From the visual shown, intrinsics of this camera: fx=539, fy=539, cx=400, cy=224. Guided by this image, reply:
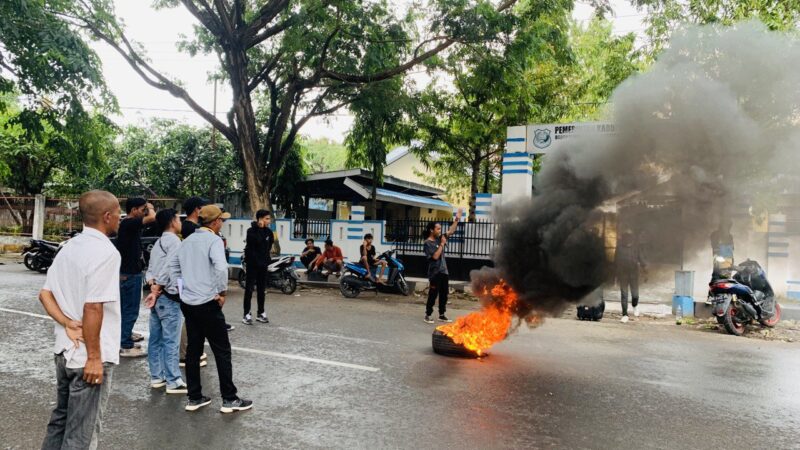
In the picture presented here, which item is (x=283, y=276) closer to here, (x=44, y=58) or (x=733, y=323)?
(x=44, y=58)

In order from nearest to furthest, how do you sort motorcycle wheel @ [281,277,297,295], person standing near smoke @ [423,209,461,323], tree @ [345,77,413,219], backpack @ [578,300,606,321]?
1. person standing near smoke @ [423,209,461,323]
2. backpack @ [578,300,606,321]
3. motorcycle wheel @ [281,277,297,295]
4. tree @ [345,77,413,219]

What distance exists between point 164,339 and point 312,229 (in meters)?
12.3

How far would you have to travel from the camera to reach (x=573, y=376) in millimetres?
5844

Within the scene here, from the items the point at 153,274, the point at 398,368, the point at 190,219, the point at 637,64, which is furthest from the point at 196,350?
the point at 637,64

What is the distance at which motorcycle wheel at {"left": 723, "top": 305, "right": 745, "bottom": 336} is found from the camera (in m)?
8.97

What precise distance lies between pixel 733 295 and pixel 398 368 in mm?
6458

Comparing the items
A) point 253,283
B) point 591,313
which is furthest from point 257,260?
point 591,313

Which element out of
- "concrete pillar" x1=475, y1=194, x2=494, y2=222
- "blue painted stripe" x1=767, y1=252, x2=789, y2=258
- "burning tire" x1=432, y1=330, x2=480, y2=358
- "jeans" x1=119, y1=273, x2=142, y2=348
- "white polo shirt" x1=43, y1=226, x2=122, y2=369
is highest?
"concrete pillar" x1=475, y1=194, x2=494, y2=222

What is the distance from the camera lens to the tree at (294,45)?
1279 cm

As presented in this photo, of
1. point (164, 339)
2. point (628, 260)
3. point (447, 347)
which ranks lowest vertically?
point (447, 347)

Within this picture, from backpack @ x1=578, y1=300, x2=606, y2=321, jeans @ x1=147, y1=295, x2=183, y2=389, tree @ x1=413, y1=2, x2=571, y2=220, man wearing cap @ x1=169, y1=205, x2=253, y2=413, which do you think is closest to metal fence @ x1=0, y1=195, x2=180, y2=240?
tree @ x1=413, y1=2, x2=571, y2=220

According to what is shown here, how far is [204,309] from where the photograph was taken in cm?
448

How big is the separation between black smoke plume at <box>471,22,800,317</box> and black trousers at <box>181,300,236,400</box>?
11.4 feet

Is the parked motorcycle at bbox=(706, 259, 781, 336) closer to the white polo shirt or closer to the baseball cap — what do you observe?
the baseball cap
